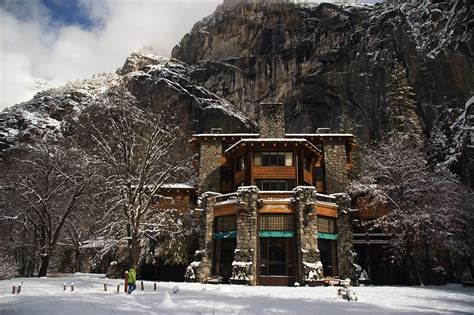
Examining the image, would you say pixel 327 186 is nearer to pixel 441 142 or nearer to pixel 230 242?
pixel 230 242

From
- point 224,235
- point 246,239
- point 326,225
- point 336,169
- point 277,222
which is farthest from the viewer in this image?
point 336,169

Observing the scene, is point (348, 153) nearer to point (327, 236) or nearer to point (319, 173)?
point (319, 173)

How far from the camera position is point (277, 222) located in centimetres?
3247

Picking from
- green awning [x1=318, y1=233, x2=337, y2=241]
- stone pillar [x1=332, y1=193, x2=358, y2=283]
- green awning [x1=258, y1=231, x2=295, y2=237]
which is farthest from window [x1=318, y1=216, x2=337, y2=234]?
green awning [x1=258, y1=231, x2=295, y2=237]

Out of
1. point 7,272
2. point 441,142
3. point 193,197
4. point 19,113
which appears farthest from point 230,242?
point 19,113

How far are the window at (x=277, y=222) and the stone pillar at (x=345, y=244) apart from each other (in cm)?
496

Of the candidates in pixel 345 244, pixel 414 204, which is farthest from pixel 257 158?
pixel 414 204

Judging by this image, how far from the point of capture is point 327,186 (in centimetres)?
4119

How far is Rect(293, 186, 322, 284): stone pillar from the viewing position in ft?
98.1

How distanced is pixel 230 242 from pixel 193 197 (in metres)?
9.27

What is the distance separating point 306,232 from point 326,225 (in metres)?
3.37

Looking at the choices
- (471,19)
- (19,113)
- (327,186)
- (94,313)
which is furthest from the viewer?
(19,113)

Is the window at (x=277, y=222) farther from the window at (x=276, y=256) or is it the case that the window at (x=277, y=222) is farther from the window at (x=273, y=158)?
the window at (x=273, y=158)

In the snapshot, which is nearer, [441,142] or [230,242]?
[230,242]
